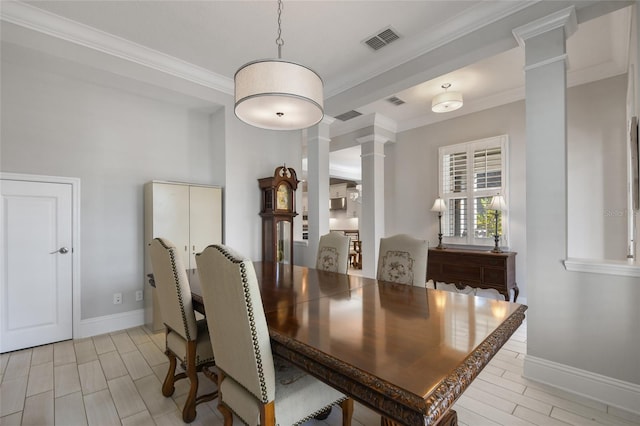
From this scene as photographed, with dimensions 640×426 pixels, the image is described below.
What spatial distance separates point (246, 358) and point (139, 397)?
4.92 feet

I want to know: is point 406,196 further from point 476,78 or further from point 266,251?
point 266,251

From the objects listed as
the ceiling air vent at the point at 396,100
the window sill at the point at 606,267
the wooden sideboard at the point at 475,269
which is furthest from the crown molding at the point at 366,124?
the window sill at the point at 606,267

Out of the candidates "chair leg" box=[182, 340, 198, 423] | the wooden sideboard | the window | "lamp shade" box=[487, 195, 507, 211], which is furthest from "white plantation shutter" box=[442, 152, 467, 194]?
"chair leg" box=[182, 340, 198, 423]

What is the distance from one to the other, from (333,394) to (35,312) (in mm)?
3211

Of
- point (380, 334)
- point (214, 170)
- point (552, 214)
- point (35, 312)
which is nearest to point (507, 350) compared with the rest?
point (552, 214)

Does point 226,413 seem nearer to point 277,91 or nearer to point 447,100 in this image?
point 277,91

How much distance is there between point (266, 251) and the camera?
413 centimetres

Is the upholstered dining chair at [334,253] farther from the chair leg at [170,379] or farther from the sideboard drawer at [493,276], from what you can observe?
the sideboard drawer at [493,276]

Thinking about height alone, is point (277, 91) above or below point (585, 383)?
above

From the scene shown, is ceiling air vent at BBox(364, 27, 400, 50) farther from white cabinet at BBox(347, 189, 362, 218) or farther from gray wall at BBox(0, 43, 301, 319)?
white cabinet at BBox(347, 189, 362, 218)

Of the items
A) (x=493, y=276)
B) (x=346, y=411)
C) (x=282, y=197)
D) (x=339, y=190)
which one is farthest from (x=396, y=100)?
(x=339, y=190)

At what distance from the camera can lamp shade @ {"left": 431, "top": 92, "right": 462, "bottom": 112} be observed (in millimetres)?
3791

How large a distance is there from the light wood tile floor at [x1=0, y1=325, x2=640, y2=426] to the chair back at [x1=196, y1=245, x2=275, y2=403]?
2.96 ft

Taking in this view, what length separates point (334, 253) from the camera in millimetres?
2781
